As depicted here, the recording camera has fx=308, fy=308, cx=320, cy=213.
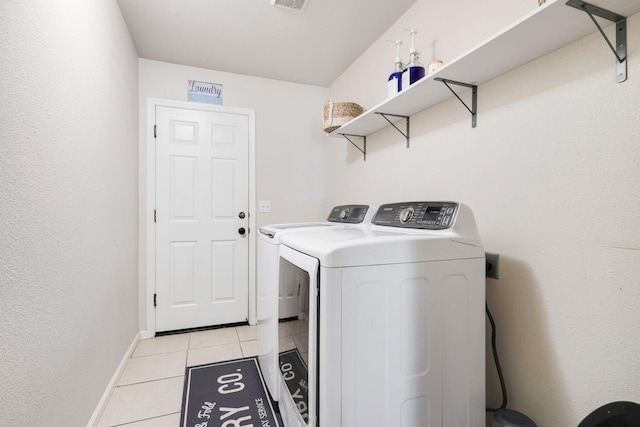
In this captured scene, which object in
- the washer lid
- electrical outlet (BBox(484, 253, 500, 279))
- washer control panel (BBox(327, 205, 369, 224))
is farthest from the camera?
washer control panel (BBox(327, 205, 369, 224))

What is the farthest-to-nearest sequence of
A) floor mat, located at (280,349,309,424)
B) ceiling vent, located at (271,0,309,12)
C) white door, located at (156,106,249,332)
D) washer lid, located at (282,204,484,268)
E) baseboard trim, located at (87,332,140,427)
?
white door, located at (156,106,249,332) → ceiling vent, located at (271,0,309,12) → baseboard trim, located at (87,332,140,427) → floor mat, located at (280,349,309,424) → washer lid, located at (282,204,484,268)

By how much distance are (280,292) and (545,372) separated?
3.69 feet

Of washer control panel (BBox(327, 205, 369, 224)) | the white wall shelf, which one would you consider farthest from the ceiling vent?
washer control panel (BBox(327, 205, 369, 224))

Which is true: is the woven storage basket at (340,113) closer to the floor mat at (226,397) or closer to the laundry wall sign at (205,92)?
the laundry wall sign at (205,92)

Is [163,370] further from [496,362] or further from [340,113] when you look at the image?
[340,113]

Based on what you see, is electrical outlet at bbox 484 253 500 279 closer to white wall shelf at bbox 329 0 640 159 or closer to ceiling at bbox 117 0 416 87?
white wall shelf at bbox 329 0 640 159

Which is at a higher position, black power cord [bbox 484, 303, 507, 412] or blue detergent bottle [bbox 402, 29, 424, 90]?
blue detergent bottle [bbox 402, 29, 424, 90]

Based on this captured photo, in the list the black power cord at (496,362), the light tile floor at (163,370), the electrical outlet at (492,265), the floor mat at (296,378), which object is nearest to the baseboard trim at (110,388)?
the light tile floor at (163,370)

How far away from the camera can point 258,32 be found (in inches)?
89.7

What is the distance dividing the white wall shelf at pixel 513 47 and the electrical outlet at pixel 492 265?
81 cm

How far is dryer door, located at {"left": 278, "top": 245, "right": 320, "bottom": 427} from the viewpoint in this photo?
104 centimetres

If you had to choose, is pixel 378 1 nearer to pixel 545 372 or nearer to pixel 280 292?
pixel 280 292

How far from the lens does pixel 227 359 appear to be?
2.28m

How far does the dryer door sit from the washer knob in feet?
1.86
